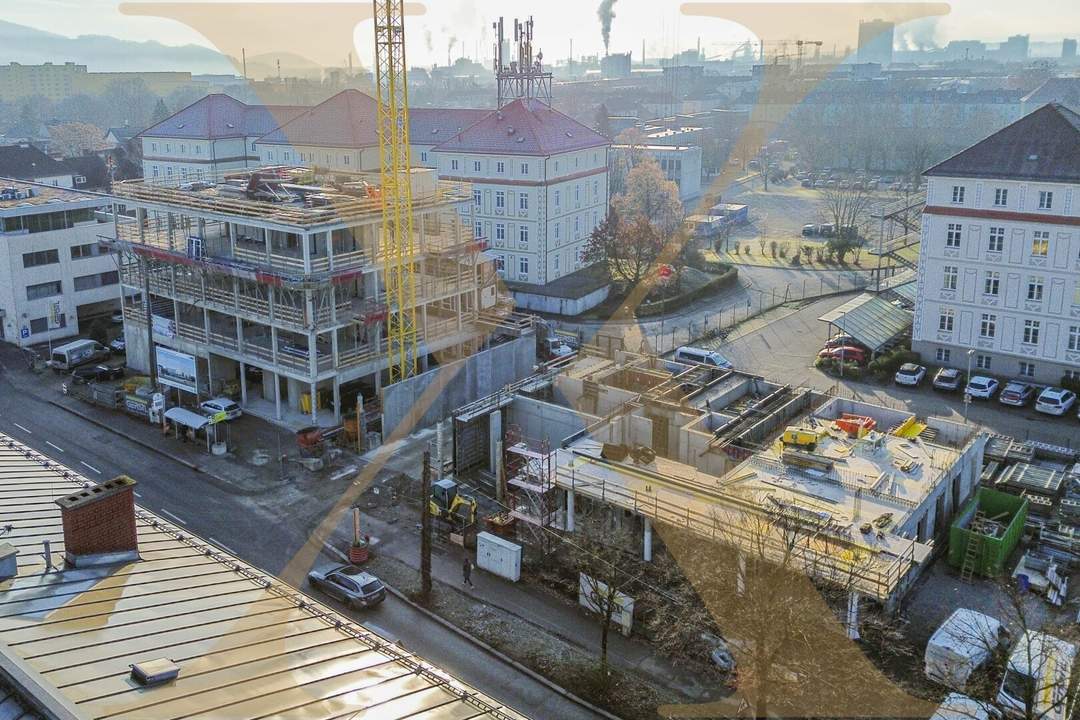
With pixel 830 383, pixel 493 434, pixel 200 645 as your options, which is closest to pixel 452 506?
pixel 493 434

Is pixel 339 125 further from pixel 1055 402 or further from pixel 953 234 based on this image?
pixel 1055 402

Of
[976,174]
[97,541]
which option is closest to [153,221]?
[97,541]

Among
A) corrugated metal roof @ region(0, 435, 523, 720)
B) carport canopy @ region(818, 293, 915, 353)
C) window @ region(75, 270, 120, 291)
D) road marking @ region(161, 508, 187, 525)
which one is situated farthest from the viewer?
window @ region(75, 270, 120, 291)

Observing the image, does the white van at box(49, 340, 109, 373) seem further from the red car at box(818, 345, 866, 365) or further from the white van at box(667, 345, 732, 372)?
the red car at box(818, 345, 866, 365)

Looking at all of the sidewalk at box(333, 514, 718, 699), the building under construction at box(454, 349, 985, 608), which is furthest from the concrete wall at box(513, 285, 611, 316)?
the sidewalk at box(333, 514, 718, 699)

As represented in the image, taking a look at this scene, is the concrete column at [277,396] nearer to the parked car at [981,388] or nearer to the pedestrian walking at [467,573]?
the pedestrian walking at [467,573]

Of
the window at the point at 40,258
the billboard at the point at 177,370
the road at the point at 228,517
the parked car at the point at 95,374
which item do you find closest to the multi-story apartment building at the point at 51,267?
the window at the point at 40,258
